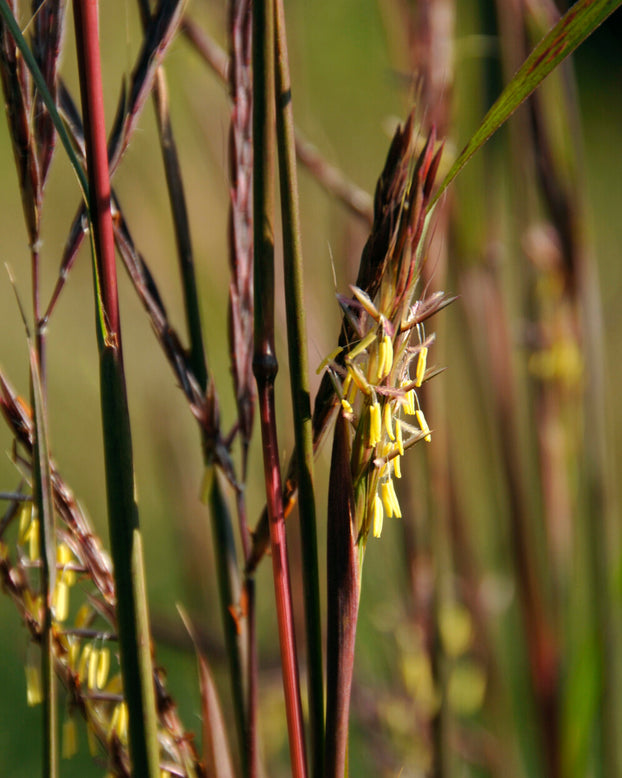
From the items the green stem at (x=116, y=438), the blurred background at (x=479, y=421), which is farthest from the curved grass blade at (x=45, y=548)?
the blurred background at (x=479, y=421)

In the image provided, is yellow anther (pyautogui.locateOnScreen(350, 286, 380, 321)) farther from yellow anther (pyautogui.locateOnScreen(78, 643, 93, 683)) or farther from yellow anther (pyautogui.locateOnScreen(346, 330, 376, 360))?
yellow anther (pyautogui.locateOnScreen(78, 643, 93, 683))

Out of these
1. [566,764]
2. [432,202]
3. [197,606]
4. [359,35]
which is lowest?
[566,764]

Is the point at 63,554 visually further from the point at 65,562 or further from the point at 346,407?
the point at 346,407

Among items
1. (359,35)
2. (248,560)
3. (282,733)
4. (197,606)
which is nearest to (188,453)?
(197,606)

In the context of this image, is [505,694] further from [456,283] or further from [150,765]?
[150,765]

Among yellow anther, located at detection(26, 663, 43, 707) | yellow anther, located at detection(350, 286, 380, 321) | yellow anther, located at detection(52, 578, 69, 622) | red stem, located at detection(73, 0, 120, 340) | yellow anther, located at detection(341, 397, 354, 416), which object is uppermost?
red stem, located at detection(73, 0, 120, 340)

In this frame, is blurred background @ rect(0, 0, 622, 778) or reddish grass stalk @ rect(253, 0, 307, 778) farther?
blurred background @ rect(0, 0, 622, 778)

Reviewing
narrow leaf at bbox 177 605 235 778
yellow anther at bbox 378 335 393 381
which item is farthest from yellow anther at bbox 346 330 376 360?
narrow leaf at bbox 177 605 235 778

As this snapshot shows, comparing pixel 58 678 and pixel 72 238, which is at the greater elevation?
pixel 72 238

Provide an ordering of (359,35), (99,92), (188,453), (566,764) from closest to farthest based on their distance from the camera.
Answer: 1. (99,92)
2. (566,764)
3. (188,453)
4. (359,35)
